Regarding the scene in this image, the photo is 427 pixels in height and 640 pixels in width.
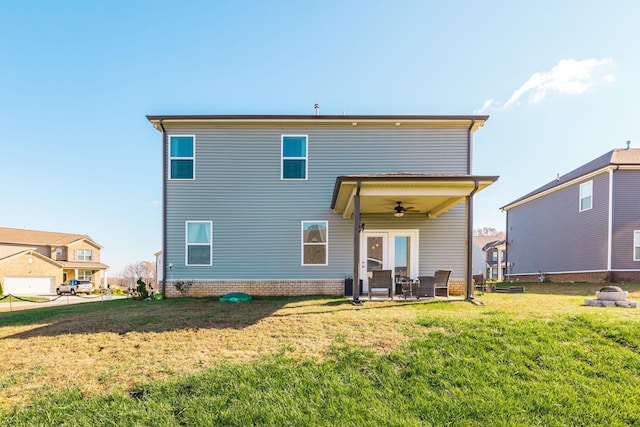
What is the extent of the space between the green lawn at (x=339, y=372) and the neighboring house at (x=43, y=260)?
102 feet

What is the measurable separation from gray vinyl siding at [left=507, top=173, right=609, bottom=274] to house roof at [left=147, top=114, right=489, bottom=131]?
9.49 m

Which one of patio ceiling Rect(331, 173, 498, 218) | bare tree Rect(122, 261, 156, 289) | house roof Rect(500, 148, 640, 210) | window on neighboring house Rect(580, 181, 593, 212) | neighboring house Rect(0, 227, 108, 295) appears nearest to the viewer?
patio ceiling Rect(331, 173, 498, 218)

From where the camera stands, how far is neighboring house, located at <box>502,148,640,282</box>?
42.5 ft

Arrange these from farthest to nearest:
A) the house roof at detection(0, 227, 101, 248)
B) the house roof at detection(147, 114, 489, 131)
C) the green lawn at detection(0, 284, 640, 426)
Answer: the house roof at detection(0, 227, 101, 248) → the house roof at detection(147, 114, 489, 131) → the green lawn at detection(0, 284, 640, 426)

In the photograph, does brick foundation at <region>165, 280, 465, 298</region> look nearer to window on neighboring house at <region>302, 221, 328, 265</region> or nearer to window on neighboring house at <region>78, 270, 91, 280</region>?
window on neighboring house at <region>302, 221, 328, 265</region>

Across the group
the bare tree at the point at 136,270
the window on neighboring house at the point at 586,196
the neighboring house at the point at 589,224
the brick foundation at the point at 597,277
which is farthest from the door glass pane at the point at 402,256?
the bare tree at the point at 136,270

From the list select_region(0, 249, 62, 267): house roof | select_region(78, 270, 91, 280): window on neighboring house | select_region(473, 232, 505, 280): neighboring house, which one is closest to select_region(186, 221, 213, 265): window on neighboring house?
select_region(473, 232, 505, 280): neighboring house

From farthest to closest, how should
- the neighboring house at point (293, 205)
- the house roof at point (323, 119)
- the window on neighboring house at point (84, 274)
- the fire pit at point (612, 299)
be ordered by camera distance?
the window on neighboring house at point (84, 274) < the neighboring house at point (293, 205) < the house roof at point (323, 119) < the fire pit at point (612, 299)

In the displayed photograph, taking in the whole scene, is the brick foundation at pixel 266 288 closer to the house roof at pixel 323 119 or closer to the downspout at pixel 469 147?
the downspout at pixel 469 147

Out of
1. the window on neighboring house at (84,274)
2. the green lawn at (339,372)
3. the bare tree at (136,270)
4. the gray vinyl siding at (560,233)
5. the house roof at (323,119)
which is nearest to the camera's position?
the green lawn at (339,372)

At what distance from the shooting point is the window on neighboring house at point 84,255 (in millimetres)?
34312

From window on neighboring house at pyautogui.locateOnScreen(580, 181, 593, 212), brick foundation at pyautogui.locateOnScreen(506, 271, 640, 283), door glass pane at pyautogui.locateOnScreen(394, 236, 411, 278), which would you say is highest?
window on neighboring house at pyautogui.locateOnScreen(580, 181, 593, 212)

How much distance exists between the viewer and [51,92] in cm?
1218

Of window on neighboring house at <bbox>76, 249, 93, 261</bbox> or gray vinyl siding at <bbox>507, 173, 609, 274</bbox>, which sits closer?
gray vinyl siding at <bbox>507, 173, 609, 274</bbox>
